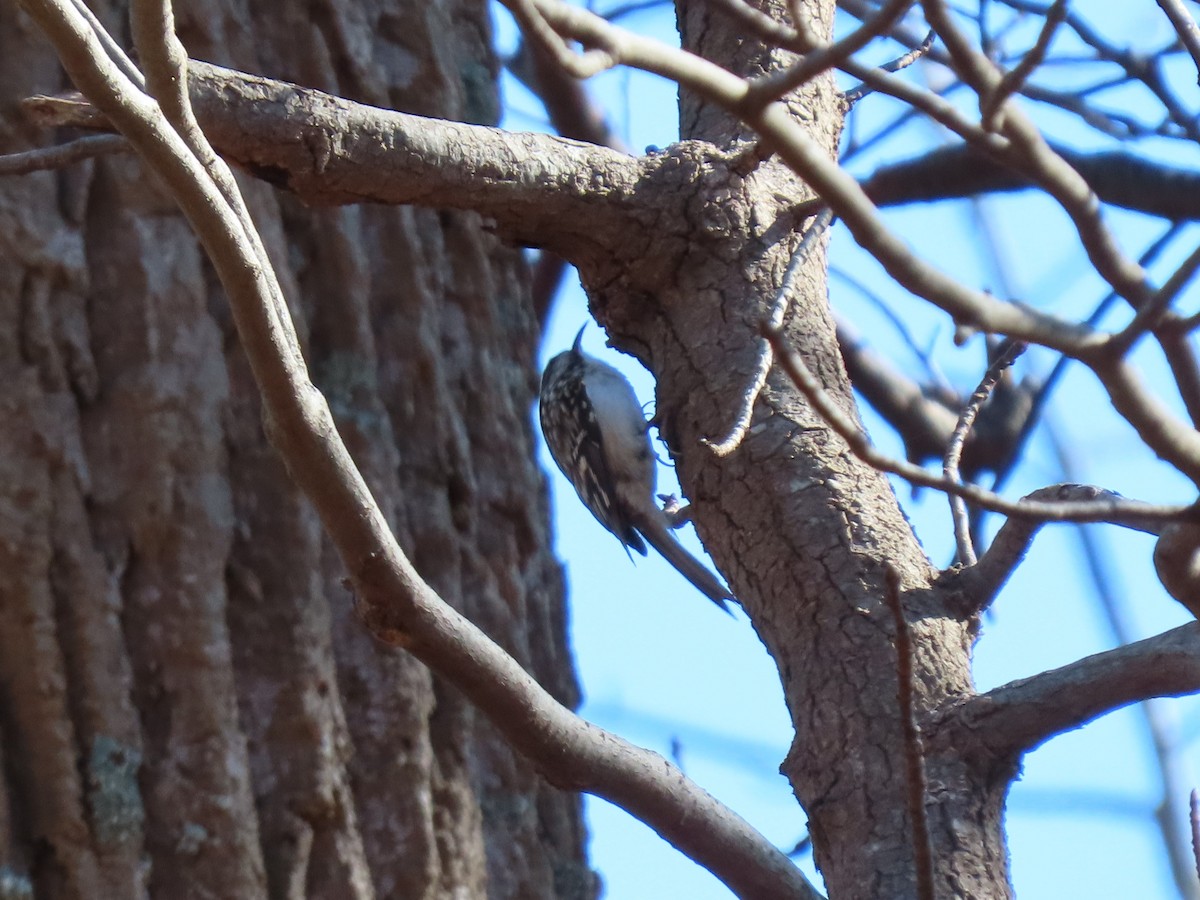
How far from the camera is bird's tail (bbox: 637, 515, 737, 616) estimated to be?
14.5 feet

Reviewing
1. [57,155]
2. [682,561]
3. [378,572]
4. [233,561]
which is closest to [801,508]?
[378,572]

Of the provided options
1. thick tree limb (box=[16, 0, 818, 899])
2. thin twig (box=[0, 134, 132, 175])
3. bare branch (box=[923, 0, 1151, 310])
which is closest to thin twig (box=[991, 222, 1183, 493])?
bare branch (box=[923, 0, 1151, 310])

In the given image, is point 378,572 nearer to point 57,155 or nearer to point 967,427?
point 57,155

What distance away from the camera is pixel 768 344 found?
81.0 inches

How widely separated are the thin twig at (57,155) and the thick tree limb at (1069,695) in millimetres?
1327

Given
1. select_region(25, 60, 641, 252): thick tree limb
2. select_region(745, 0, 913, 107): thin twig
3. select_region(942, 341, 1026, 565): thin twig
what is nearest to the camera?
select_region(745, 0, 913, 107): thin twig

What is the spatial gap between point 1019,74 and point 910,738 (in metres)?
0.61

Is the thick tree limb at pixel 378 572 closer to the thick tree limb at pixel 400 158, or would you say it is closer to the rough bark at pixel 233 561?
the thick tree limb at pixel 400 158

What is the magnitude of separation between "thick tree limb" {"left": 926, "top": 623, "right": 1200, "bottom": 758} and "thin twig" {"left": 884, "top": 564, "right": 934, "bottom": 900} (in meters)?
0.48

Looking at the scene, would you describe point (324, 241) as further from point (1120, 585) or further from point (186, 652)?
point (1120, 585)

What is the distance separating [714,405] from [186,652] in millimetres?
1289

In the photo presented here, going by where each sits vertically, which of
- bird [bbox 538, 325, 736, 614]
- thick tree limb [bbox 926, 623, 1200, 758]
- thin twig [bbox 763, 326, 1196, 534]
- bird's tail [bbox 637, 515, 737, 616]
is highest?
bird [bbox 538, 325, 736, 614]

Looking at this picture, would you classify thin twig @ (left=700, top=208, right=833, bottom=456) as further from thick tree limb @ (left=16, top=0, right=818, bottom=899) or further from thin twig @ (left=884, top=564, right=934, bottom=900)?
thin twig @ (left=884, top=564, right=934, bottom=900)

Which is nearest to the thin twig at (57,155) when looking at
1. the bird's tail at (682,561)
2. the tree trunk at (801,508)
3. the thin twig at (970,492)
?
the tree trunk at (801,508)
